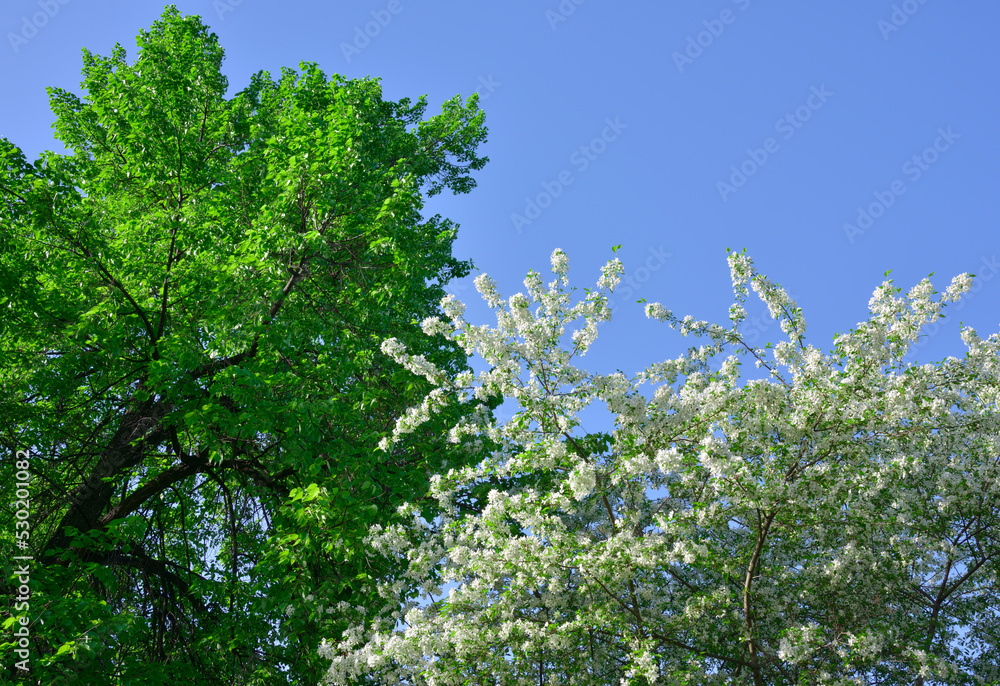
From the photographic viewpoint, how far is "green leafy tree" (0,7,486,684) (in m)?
8.79

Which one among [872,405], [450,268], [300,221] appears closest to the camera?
[872,405]

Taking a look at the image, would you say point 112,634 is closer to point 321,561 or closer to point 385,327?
point 321,561

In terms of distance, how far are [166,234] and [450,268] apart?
325 inches

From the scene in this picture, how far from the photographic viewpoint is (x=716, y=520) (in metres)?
8.07

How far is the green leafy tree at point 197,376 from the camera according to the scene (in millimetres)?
8789

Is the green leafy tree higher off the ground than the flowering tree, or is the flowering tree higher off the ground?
the green leafy tree

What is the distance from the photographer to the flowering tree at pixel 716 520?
7.18 meters

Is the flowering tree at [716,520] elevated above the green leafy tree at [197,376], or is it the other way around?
the green leafy tree at [197,376]

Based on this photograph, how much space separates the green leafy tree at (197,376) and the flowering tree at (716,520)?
5.23 ft

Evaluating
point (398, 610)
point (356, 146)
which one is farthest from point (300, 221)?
point (398, 610)

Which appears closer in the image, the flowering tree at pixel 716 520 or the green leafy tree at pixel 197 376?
the flowering tree at pixel 716 520

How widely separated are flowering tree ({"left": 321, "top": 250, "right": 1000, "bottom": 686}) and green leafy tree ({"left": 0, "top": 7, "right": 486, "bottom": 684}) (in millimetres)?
1594

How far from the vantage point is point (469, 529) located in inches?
301

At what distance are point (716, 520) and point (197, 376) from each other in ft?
25.5
